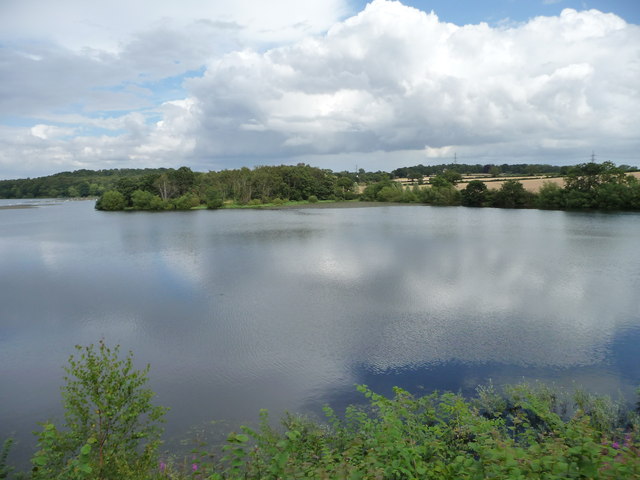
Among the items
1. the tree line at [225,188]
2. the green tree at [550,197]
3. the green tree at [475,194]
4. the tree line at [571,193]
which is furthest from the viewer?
the tree line at [225,188]

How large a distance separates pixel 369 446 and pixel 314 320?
9.52 m

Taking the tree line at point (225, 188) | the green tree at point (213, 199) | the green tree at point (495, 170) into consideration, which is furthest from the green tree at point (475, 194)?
the green tree at point (213, 199)

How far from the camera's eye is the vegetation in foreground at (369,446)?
414 cm

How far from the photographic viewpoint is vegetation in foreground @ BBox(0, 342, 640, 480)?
4.14m

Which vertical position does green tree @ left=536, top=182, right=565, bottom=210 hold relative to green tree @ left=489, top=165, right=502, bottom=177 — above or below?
below

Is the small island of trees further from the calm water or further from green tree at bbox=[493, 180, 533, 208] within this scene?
the calm water

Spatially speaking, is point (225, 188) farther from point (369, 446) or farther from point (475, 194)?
point (369, 446)

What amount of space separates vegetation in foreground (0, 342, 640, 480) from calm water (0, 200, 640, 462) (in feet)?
5.07

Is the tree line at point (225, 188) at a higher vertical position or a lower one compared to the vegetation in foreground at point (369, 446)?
higher

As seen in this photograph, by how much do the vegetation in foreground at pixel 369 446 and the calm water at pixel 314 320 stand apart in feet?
5.07

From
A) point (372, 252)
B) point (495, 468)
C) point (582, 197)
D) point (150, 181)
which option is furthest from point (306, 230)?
point (150, 181)

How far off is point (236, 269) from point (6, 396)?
1567 cm

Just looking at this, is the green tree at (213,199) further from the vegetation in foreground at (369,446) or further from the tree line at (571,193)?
the vegetation in foreground at (369,446)

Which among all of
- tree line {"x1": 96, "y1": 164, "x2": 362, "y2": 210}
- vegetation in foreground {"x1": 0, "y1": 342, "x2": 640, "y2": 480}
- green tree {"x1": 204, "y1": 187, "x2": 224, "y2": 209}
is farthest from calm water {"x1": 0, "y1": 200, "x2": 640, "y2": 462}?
tree line {"x1": 96, "y1": 164, "x2": 362, "y2": 210}
